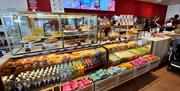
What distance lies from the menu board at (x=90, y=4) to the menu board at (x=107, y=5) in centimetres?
23

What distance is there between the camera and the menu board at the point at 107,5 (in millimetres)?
4762

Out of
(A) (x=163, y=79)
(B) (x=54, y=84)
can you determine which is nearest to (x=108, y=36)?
(B) (x=54, y=84)

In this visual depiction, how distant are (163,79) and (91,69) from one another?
2.15 metres

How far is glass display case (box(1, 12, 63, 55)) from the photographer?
1.67 meters

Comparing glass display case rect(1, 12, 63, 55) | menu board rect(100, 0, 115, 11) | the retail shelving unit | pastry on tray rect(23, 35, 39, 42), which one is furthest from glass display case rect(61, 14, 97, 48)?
menu board rect(100, 0, 115, 11)

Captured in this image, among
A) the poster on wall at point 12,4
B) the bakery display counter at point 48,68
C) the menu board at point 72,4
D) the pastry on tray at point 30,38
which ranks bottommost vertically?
the bakery display counter at point 48,68

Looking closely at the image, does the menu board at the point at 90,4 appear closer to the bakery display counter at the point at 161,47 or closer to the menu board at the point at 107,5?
the menu board at the point at 107,5

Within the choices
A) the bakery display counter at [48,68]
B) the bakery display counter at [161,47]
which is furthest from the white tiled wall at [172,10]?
the bakery display counter at [48,68]

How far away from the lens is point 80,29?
2512 millimetres

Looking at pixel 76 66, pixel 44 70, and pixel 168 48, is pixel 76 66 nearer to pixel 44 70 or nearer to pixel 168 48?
pixel 44 70

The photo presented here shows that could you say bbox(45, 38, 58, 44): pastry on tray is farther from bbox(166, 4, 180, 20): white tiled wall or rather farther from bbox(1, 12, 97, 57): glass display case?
bbox(166, 4, 180, 20): white tiled wall

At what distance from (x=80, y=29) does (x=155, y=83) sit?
2329mm

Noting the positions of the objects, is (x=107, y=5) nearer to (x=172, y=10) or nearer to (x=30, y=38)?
(x=30, y=38)

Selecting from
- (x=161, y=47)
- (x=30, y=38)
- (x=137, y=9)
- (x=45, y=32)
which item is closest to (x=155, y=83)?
(x=161, y=47)
